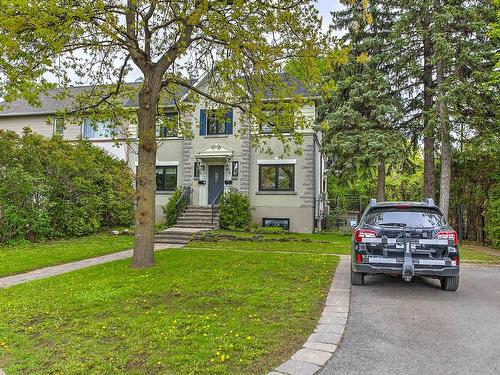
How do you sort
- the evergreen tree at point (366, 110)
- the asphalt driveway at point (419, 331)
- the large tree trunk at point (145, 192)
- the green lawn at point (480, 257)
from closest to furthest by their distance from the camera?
1. the asphalt driveway at point (419, 331)
2. the large tree trunk at point (145, 192)
3. the green lawn at point (480, 257)
4. the evergreen tree at point (366, 110)

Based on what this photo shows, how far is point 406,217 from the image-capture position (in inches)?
271

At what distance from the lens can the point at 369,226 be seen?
270 inches

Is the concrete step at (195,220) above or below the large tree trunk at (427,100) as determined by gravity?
below

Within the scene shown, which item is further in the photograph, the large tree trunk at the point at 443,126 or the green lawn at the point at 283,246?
the large tree trunk at the point at 443,126

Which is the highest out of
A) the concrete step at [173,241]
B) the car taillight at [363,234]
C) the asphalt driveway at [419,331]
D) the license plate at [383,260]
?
the car taillight at [363,234]

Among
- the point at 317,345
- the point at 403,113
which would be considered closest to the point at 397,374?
the point at 317,345

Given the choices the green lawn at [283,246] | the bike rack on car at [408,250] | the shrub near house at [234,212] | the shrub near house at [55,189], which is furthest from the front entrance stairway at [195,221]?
the bike rack on car at [408,250]

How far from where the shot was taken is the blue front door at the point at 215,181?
20.1 meters

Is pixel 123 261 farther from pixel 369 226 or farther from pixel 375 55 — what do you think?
pixel 375 55

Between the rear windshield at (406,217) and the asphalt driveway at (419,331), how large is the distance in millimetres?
1256

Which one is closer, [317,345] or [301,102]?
[317,345]

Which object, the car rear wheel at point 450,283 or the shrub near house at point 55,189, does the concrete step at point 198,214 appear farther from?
the car rear wheel at point 450,283

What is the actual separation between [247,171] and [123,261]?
1020cm

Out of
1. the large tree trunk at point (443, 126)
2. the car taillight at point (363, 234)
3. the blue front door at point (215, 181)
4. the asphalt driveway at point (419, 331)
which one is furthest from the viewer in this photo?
the blue front door at point (215, 181)
